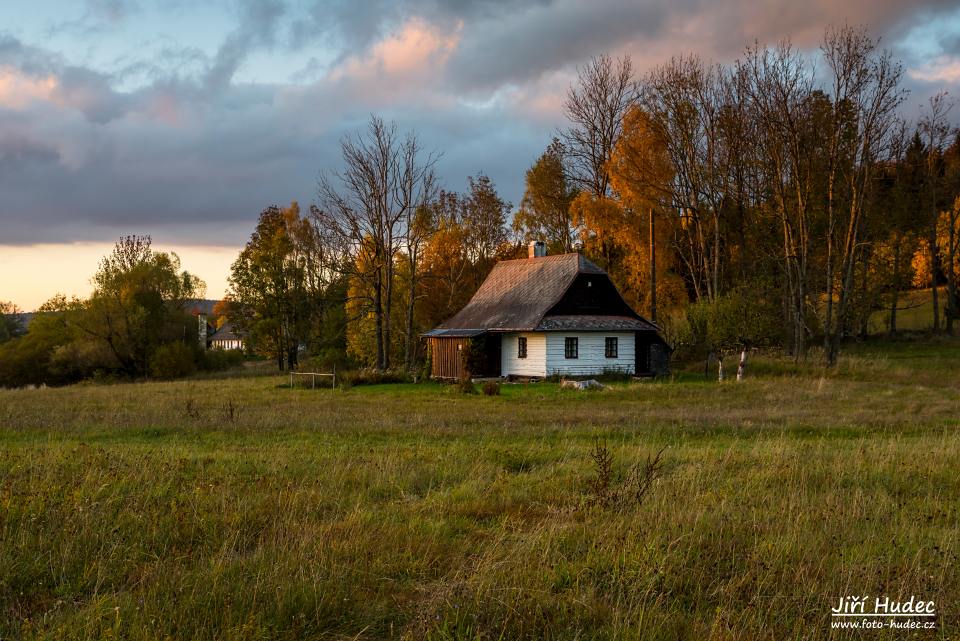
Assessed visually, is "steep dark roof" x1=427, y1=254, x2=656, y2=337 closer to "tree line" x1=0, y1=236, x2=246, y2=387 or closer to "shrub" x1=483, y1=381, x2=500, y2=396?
"shrub" x1=483, y1=381, x2=500, y2=396

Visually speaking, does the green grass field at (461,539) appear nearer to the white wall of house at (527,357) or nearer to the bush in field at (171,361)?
the white wall of house at (527,357)

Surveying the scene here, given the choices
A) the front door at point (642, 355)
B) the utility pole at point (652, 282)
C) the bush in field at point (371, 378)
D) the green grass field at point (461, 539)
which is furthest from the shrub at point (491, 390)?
the green grass field at point (461, 539)

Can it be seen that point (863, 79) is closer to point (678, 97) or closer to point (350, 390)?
point (678, 97)

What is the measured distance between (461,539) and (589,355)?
2986 centimetres

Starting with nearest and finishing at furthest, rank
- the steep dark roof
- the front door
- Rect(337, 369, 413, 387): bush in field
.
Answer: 1. Rect(337, 369, 413, 387): bush in field
2. the steep dark roof
3. the front door

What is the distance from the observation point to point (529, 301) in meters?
37.7

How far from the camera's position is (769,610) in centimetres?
477

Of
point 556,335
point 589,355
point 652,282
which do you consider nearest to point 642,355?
point 589,355

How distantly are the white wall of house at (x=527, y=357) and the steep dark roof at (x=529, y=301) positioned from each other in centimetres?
80

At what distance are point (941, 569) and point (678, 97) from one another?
3591cm

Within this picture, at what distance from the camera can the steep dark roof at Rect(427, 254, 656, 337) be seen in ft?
117

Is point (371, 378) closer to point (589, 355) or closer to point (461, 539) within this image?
point (589, 355)

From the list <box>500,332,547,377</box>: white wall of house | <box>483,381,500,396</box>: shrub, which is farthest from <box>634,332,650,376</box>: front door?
<box>483,381,500,396</box>: shrub

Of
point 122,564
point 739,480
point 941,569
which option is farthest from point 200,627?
point 739,480
